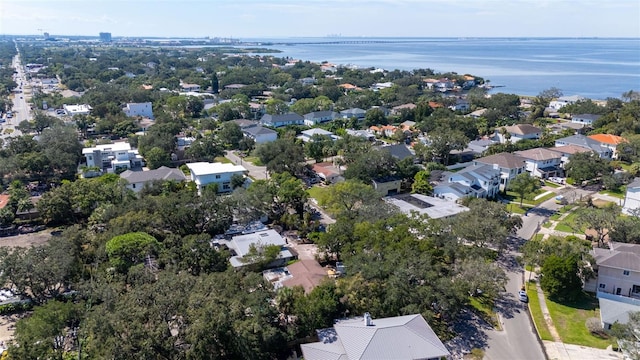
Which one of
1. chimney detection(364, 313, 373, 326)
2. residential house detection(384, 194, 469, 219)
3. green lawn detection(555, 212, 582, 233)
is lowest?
green lawn detection(555, 212, 582, 233)

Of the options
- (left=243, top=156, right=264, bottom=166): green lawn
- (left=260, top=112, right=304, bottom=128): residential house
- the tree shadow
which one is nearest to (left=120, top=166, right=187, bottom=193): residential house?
(left=243, top=156, right=264, bottom=166): green lawn

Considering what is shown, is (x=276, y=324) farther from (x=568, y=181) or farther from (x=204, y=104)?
(x=204, y=104)

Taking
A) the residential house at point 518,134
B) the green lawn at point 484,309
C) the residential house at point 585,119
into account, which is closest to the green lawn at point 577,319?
the green lawn at point 484,309

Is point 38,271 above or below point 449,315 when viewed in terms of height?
above

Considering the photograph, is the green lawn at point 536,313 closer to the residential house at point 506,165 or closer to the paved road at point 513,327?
the paved road at point 513,327

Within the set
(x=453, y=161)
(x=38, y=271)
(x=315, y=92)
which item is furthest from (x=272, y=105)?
(x=38, y=271)

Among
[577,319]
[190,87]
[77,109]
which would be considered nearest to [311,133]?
[577,319]

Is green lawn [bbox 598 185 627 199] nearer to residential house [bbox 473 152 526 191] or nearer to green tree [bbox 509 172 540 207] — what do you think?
residential house [bbox 473 152 526 191]
